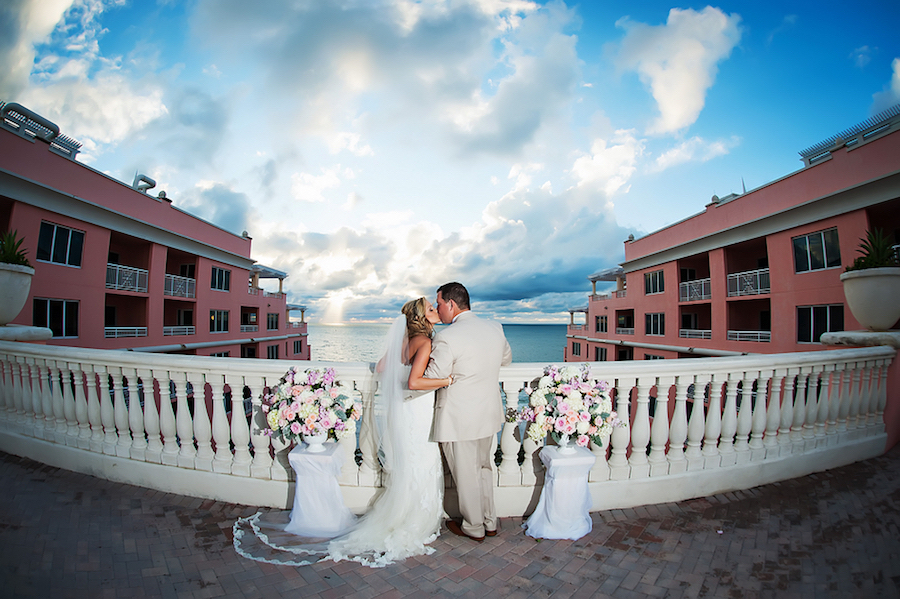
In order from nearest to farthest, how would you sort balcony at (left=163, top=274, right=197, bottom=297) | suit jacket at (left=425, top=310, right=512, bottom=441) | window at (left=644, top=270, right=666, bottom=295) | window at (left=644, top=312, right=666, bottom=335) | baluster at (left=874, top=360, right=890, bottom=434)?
suit jacket at (left=425, top=310, right=512, bottom=441)
baluster at (left=874, top=360, right=890, bottom=434)
balcony at (left=163, top=274, right=197, bottom=297)
window at (left=644, top=312, right=666, bottom=335)
window at (left=644, top=270, right=666, bottom=295)

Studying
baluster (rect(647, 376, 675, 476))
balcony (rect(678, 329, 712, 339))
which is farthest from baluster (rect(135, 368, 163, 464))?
balcony (rect(678, 329, 712, 339))

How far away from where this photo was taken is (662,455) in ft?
11.8

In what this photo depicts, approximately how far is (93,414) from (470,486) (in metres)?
4.21

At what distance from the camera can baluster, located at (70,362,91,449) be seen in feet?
13.2

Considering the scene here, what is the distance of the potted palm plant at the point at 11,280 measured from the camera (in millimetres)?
5199

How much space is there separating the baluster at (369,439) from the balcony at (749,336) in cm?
2124

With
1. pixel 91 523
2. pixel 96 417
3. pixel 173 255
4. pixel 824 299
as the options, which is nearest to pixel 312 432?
pixel 91 523

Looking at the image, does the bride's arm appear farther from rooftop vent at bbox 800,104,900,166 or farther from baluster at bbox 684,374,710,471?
rooftop vent at bbox 800,104,900,166

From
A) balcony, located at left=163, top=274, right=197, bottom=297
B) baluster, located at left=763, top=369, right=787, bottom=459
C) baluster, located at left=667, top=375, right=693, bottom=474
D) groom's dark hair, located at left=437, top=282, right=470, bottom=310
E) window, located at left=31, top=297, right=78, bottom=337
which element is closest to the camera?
groom's dark hair, located at left=437, top=282, right=470, bottom=310

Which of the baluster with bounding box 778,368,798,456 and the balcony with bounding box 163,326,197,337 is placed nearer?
the baluster with bounding box 778,368,798,456

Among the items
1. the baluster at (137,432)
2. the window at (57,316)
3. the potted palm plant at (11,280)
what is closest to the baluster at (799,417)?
the baluster at (137,432)

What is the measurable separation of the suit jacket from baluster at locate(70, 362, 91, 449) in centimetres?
408

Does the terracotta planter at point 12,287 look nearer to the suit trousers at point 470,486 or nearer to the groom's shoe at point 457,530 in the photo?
the suit trousers at point 470,486

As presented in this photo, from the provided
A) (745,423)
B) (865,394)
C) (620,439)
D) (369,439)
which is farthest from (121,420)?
(865,394)
